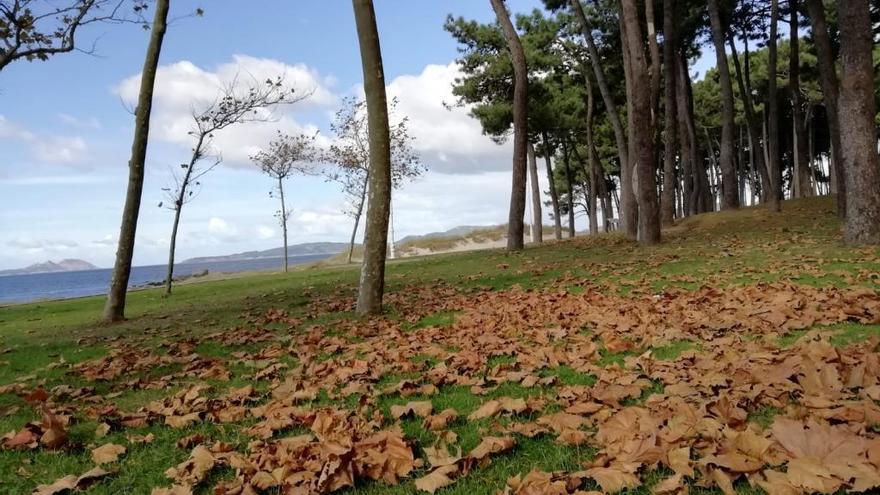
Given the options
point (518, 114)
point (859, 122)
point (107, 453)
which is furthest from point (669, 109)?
point (107, 453)

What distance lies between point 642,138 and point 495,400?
12651mm

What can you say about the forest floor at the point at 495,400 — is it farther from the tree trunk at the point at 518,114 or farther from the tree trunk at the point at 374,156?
the tree trunk at the point at 518,114

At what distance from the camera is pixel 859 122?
9891 millimetres

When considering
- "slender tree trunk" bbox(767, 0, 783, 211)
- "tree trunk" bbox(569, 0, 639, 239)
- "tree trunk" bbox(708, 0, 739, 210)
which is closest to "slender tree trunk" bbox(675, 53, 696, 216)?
"tree trunk" bbox(708, 0, 739, 210)

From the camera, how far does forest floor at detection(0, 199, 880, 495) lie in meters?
2.47

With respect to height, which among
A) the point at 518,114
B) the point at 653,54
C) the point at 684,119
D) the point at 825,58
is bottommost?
the point at 518,114

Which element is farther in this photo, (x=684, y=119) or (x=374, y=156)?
(x=684, y=119)

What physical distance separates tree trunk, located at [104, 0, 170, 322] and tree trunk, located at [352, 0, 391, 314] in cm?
531

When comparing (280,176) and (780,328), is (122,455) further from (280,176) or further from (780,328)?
(280,176)

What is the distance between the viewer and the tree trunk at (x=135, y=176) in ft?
36.7

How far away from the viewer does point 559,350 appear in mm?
4766

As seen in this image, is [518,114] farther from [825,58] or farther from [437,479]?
[437,479]

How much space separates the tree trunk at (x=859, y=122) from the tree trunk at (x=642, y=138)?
4.76 m

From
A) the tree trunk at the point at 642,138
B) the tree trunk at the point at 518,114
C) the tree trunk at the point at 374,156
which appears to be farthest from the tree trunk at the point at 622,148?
the tree trunk at the point at 374,156
